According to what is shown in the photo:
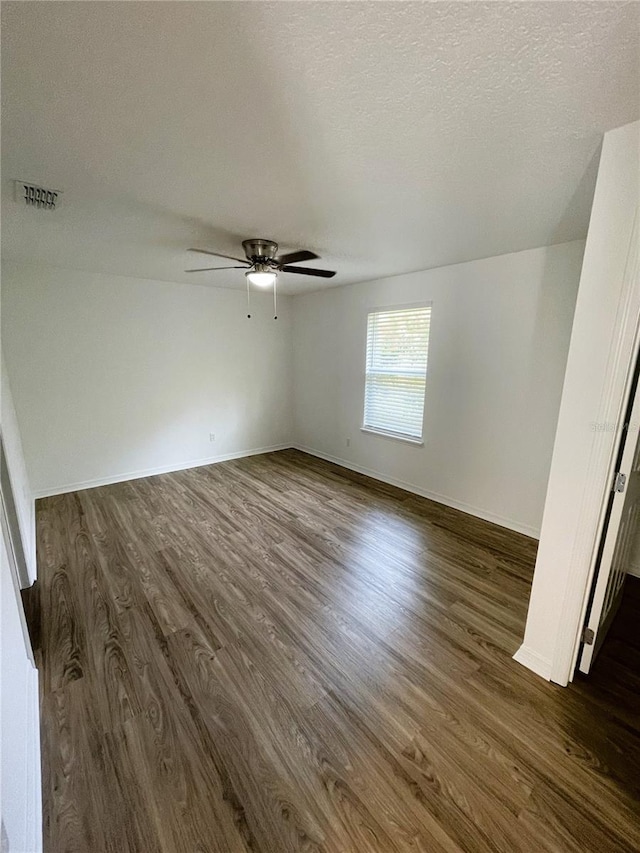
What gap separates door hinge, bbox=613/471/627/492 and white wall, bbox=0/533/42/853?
7.51 feet

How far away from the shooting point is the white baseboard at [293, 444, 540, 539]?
10.1 feet

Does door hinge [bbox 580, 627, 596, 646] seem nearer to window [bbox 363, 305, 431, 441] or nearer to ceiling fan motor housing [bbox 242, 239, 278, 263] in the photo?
window [bbox 363, 305, 431, 441]

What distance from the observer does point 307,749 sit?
4.50 feet

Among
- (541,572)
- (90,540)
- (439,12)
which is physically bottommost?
(90,540)

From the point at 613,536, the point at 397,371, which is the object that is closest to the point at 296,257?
the point at 397,371

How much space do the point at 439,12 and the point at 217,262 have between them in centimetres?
284

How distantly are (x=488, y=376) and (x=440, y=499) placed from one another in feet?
4.60

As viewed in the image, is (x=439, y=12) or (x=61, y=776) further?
(x=61, y=776)

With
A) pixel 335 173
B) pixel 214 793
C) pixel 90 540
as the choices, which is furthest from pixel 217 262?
pixel 214 793

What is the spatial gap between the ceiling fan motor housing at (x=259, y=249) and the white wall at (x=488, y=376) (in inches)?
68.8

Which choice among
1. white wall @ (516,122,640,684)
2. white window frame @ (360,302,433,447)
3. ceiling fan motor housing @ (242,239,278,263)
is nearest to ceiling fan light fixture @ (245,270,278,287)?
ceiling fan motor housing @ (242,239,278,263)

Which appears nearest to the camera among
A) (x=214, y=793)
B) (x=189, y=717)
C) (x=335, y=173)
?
(x=214, y=793)

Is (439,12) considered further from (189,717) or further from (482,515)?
(482,515)

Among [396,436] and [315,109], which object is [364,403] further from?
[315,109]
